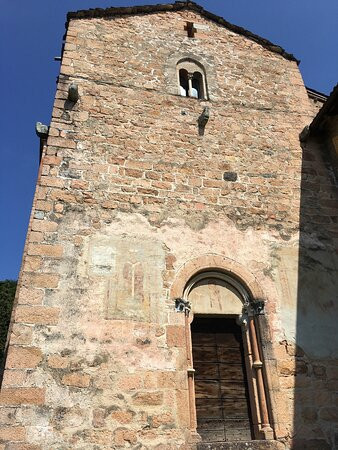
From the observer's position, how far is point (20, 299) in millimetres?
4328

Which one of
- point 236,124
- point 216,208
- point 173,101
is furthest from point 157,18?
point 216,208

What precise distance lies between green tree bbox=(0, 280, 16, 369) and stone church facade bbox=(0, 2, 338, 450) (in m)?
10.5

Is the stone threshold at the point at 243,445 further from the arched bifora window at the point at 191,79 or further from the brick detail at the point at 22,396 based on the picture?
the arched bifora window at the point at 191,79

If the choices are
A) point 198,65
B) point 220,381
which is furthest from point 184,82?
point 220,381

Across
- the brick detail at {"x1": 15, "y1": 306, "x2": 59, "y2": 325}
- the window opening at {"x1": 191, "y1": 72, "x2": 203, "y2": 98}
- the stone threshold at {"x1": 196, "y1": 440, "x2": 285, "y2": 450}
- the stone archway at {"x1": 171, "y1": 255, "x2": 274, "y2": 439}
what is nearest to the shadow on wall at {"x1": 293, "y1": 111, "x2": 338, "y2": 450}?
the stone threshold at {"x1": 196, "y1": 440, "x2": 285, "y2": 450}

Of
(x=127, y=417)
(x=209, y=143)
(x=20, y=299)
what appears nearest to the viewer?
(x=127, y=417)

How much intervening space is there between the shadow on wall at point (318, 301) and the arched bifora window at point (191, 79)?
2112 mm

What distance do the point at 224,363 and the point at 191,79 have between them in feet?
16.4

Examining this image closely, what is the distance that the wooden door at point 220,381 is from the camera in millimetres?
4484

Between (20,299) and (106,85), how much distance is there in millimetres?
3822

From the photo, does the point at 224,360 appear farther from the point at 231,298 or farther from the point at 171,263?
the point at 171,263

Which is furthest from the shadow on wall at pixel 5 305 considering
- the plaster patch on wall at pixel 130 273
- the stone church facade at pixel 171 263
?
the plaster patch on wall at pixel 130 273

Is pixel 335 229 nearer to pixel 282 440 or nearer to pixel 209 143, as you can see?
pixel 209 143

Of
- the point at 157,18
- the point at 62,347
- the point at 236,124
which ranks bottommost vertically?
the point at 62,347
